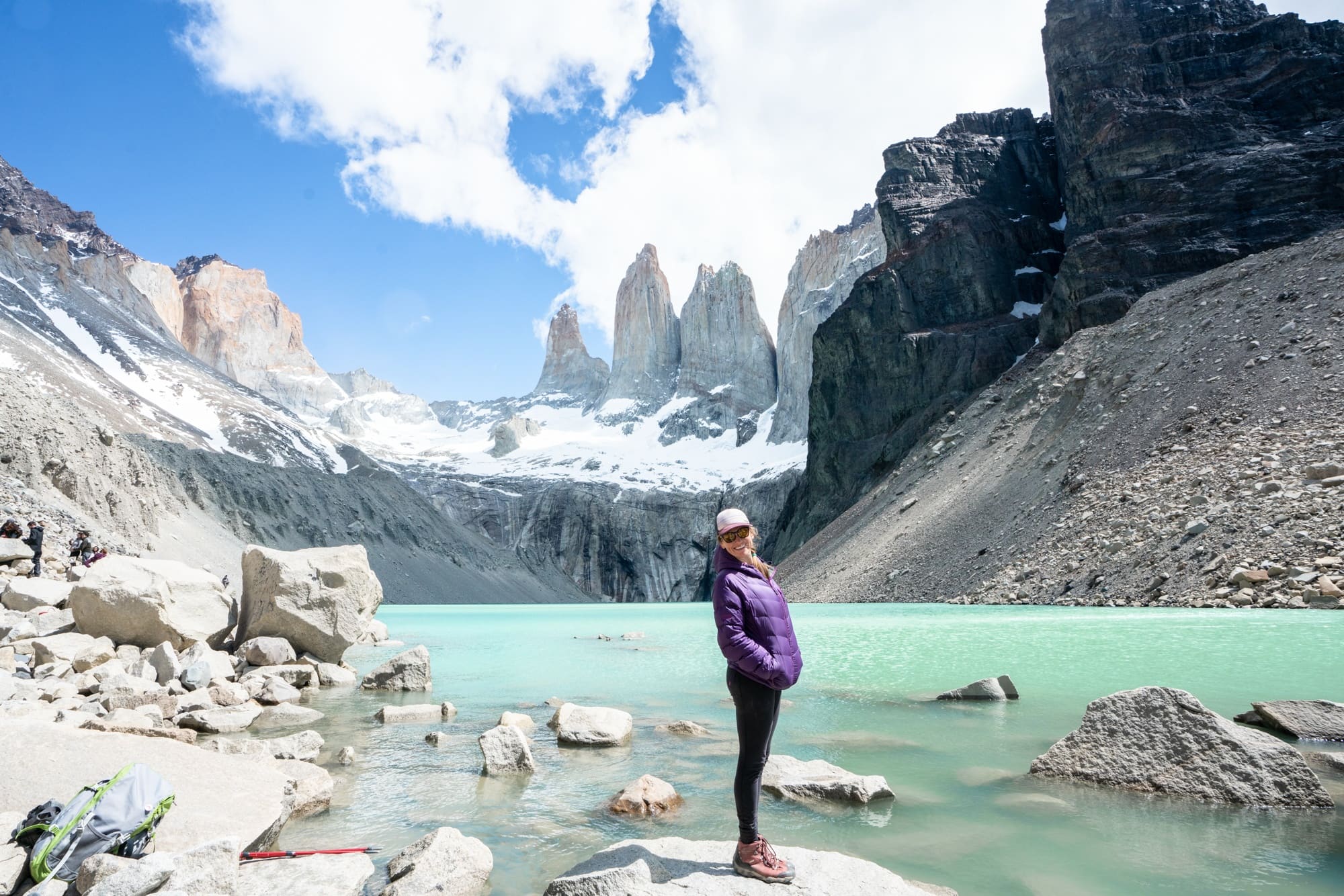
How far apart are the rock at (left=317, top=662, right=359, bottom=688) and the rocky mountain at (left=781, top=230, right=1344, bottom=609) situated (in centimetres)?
1997

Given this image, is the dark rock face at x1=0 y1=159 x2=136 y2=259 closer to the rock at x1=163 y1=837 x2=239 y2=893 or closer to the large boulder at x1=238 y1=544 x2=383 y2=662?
the large boulder at x1=238 y1=544 x2=383 y2=662

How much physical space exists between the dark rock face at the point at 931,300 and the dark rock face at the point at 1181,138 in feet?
16.0

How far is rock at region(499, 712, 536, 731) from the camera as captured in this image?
989cm

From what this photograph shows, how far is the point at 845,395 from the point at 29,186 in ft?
445

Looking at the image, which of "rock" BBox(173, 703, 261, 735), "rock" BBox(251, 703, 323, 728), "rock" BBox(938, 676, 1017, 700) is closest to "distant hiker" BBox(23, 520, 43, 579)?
"rock" BBox(251, 703, 323, 728)

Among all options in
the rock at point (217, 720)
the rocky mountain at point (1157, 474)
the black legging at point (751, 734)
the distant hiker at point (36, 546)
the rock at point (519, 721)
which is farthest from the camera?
the distant hiker at point (36, 546)

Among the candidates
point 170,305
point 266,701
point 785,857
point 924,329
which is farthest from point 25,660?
point 170,305

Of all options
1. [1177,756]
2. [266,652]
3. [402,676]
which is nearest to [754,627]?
[1177,756]

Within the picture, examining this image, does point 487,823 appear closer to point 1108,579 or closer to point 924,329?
point 1108,579

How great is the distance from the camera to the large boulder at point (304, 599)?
15250 mm

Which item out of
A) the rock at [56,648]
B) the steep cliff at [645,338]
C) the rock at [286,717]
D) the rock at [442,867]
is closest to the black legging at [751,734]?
the rock at [442,867]

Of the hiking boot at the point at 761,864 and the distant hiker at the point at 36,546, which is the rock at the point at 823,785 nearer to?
the hiking boot at the point at 761,864

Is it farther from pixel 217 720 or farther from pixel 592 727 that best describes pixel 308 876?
pixel 217 720

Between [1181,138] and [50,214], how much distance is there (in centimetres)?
15032
